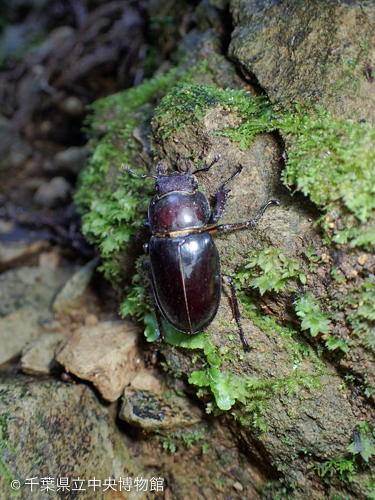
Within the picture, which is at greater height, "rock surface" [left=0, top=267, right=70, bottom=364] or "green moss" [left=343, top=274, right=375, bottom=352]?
"green moss" [left=343, top=274, right=375, bottom=352]

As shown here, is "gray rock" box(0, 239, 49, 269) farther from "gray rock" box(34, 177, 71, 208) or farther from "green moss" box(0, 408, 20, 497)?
"green moss" box(0, 408, 20, 497)

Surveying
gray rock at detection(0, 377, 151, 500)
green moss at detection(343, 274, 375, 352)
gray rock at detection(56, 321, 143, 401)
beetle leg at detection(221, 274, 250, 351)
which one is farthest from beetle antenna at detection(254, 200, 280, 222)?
gray rock at detection(0, 377, 151, 500)

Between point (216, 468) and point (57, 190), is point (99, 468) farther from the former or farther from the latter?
point (57, 190)

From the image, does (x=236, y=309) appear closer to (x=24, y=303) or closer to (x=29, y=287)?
(x=24, y=303)

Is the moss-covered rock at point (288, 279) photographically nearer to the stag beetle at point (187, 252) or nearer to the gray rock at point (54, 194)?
the stag beetle at point (187, 252)

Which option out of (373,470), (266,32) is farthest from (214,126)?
(373,470)
